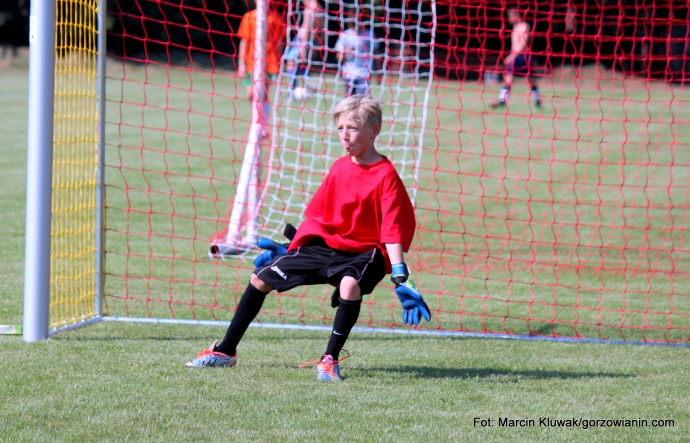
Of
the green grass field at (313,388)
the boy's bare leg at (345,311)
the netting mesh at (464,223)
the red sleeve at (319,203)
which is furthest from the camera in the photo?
the netting mesh at (464,223)

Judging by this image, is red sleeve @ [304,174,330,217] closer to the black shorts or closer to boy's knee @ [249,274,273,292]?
the black shorts

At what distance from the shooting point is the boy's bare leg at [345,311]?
409 cm

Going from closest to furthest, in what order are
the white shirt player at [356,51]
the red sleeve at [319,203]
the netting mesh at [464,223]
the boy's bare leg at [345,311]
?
the boy's bare leg at [345,311], the red sleeve at [319,203], the netting mesh at [464,223], the white shirt player at [356,51]

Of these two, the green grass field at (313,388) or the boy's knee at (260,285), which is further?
the boy's knee at (260,285)

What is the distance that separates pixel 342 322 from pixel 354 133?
2.95ft

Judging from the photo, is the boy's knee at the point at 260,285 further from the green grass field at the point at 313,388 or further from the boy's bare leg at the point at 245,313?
the green grass field at the point at 313,388

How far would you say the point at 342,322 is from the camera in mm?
4199

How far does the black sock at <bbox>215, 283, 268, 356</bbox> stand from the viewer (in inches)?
168

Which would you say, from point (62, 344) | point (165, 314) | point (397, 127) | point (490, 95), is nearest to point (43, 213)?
point (62, 344)

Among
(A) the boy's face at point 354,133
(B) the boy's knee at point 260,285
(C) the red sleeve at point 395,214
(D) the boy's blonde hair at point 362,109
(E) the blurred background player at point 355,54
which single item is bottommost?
(B) the boy's knee at point 260,285

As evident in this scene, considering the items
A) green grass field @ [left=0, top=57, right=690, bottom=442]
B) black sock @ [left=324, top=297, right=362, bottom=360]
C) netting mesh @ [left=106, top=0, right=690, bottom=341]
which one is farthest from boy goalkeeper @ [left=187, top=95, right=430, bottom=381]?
netting mesh @ [left=106, top=0, right=690, bottom=341]

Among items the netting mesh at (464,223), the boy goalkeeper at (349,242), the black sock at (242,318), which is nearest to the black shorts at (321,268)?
the boy goalkeeper at (349,242)

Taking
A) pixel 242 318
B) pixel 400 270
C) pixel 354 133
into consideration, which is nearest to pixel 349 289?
pixel 400 270

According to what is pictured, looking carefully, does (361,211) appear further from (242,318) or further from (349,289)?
(242,318)
